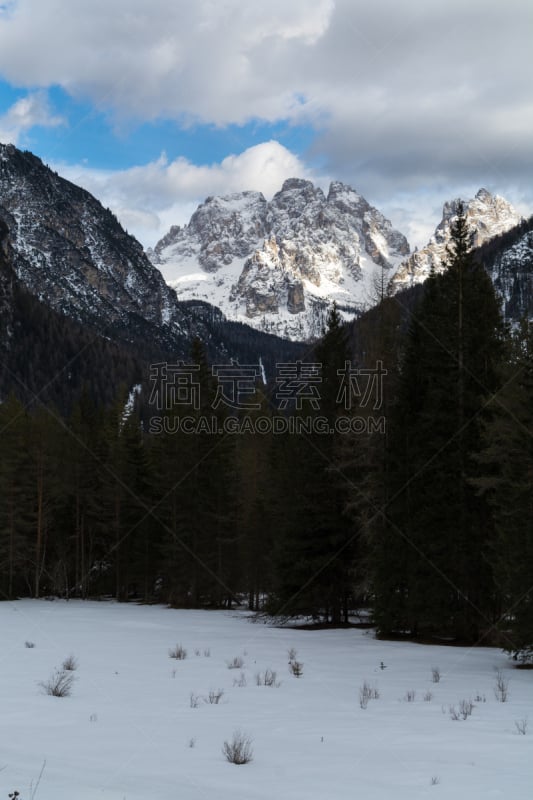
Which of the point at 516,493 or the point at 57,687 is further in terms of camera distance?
the point at 516,493

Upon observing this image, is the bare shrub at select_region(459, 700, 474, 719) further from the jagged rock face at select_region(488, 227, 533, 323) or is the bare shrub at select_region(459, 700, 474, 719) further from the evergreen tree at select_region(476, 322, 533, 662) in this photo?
the jagged rock face at select_region(488, 227, 533, 323)

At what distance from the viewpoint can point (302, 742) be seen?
26.6 feet

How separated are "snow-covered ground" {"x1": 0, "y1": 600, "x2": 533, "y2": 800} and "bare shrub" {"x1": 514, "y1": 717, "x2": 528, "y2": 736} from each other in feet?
0.16

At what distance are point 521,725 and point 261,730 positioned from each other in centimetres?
319

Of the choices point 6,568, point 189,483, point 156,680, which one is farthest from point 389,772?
point 6,568

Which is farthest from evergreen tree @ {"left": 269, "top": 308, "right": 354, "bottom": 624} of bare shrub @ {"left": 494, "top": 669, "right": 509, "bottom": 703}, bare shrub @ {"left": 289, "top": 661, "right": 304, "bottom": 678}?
bare shrub @ {"left": 494, "top": 669, "right": 509, "bottom": 703}

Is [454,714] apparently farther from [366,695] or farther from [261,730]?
[261,730]

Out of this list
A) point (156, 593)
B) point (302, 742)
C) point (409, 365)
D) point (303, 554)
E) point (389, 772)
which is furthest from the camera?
point (156, 593)

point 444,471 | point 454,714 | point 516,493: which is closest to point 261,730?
point 454,714

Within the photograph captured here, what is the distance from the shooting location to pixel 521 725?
9086 millimetres

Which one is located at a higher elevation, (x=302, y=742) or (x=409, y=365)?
(x=409, y=365)

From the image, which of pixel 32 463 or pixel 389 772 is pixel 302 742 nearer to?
pixel 389 772

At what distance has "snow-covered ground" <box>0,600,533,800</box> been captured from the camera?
6.30 metres

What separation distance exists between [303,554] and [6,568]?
25033 millimetres
